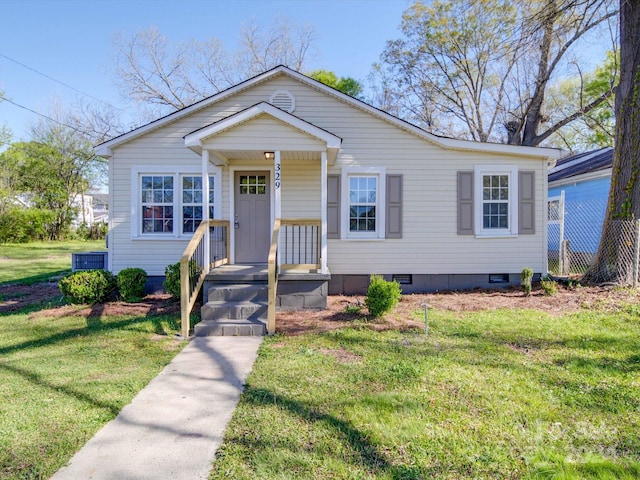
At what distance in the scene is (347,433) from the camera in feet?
9.19

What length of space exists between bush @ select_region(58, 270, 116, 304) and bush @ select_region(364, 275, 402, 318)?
5.05 metres

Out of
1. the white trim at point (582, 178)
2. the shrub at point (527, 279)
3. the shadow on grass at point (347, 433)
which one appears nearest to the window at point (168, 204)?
the shadow on grass at point (347, 433)

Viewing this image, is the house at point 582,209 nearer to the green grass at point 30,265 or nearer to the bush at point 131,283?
the bush at point 131,283

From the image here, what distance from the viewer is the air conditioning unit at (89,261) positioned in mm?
8875

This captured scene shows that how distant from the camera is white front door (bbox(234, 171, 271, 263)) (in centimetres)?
820

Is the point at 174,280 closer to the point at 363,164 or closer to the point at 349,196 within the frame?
the point at 349,196

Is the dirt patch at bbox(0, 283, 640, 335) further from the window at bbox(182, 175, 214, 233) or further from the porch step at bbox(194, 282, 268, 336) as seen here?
the window at bbox(182, 175, 214, 233)

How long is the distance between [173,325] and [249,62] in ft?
61.0

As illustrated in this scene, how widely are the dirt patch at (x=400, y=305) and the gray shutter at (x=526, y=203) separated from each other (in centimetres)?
140

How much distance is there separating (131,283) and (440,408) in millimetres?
6366

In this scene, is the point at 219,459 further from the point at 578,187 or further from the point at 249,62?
the point at 249,62

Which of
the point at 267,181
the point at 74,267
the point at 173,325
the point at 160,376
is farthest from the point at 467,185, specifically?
the point at 74,267

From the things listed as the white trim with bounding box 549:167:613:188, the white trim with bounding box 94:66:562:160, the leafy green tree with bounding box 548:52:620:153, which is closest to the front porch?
the white trim with bounding box 94:66:562:160

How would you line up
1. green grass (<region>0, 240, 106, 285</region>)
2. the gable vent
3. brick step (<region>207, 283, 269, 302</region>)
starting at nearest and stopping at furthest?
1. brick step (<region>207, 283, 269, 302</region>)
2. the gable vent
3. green grass (<region>0, 240, 106, 285</region>)
